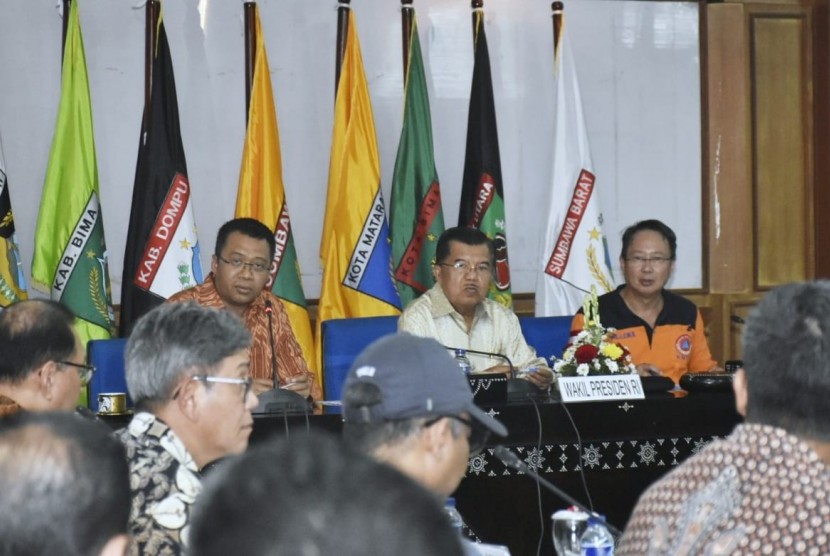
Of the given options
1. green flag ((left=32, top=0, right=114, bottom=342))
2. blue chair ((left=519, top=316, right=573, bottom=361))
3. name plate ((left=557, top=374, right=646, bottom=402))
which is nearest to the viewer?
name plate ((left=557, top=374, right=646, bottom=402))

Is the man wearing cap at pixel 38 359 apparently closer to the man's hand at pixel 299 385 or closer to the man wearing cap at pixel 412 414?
Result: the man wearing cap at pixel 412 414

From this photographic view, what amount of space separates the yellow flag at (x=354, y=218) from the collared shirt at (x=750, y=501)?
11.1ft

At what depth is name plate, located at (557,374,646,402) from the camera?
11.2 feet

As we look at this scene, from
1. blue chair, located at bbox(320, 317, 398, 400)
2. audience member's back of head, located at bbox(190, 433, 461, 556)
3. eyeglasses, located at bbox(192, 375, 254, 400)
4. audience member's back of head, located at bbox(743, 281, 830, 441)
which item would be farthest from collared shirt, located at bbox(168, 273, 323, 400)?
audience member's back of head, located at bbox(190, 433, 461, 556)

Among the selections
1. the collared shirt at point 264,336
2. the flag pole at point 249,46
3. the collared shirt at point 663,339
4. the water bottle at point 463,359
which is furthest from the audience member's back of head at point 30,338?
the flag pole at point 249,46

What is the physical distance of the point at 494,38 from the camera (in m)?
5.51

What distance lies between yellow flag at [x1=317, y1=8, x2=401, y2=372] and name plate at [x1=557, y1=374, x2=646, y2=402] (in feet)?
4.84

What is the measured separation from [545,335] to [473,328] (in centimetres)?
31

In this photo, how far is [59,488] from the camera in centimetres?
88

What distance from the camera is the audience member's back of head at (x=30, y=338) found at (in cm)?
239

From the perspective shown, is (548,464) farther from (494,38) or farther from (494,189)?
(494,38)

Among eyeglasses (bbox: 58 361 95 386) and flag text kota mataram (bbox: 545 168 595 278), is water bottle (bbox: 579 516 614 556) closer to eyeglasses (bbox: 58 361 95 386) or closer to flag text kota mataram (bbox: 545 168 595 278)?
eyeglasses (bbox: 58 361 95 386)

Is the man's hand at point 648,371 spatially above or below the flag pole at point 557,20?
below

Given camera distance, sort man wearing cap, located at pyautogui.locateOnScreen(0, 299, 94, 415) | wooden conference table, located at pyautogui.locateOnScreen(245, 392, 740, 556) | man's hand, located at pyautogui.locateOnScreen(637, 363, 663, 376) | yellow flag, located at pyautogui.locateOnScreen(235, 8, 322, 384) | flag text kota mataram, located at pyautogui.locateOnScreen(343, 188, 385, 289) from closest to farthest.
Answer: man wearing cap, located at pyautogui.locateOnScreen(0, 299, 94, 415)
wooden conference table, located at pyautogui.locateOnScreen(245, 392, 740, 556)
man's hand, located at pyautogui.locateOnScreen(637, 363, 663, 376)
yellow flag, located at pyautogui.locateOnScreen(235, 8, 322, 384)
flag text kota mataram, located at pyautogui.locateOnScreen(343, 188, 385, 289)
